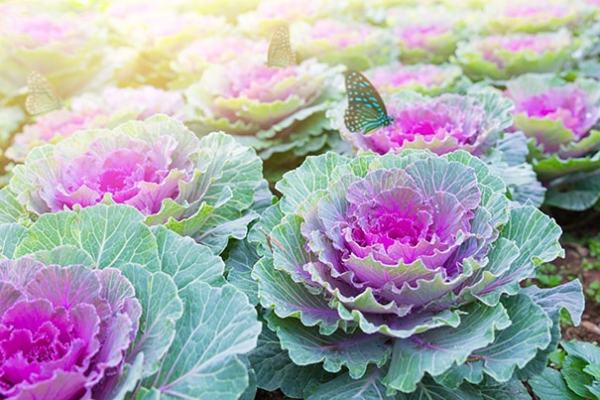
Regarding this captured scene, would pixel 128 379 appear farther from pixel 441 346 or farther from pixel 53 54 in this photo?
pixel 53 54

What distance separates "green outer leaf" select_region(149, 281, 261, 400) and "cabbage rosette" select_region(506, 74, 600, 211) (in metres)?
2.26

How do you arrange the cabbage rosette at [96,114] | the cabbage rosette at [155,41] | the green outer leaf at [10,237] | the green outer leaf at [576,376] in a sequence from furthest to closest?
the cabbage rosette at [155,41], the cabbage rosette at [96,114], the green outer leaf at [576,376], the green outer leaf at [10,237]

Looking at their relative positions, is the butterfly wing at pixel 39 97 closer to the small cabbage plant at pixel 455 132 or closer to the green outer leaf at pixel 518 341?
the small cabbage plant at pixel 455 132

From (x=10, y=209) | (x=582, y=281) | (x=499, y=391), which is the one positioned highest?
(x=10, y=209)

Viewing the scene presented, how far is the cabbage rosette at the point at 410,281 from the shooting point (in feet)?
5.43

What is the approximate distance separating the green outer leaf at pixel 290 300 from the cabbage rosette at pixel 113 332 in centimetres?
18

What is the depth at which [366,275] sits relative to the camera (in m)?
1.74

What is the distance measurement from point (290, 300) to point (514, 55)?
2936 millimetres

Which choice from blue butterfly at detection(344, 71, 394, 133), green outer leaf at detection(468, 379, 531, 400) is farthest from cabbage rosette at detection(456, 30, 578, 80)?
green outer leaf at detection(468, 379, 531, 400)

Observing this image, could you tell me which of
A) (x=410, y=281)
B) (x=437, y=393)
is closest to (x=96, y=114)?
(x=410, y=281)

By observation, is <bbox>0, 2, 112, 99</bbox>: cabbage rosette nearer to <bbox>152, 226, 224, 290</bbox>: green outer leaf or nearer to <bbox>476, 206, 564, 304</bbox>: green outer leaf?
<bbox>152, 226, 224, 290</bbox>: green outer leaf

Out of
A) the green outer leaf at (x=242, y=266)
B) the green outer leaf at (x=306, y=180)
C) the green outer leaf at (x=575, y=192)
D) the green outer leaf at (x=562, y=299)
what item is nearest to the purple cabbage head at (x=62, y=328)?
the green outer leaf at (x=242, y=266)

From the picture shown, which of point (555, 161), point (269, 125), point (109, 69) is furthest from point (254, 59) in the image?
point (555, 161)

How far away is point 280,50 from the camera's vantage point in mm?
3287
